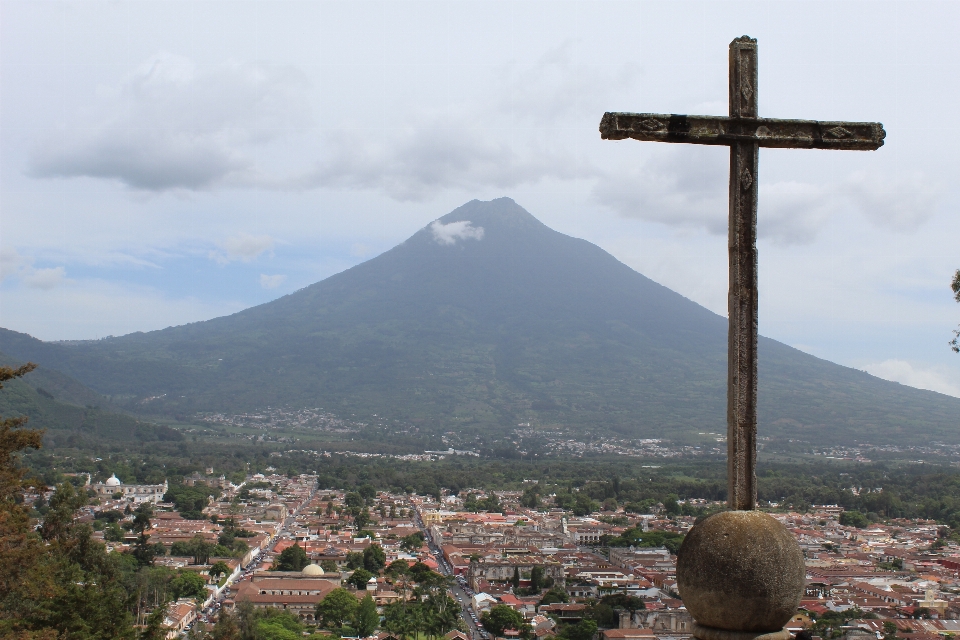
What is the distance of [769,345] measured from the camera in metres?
172

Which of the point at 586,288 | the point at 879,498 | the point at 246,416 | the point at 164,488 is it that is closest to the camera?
the point at 879,498

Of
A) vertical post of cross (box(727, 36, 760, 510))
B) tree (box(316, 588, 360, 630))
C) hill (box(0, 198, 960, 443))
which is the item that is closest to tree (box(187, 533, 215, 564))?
tree (box(316, 588, 360, 630))

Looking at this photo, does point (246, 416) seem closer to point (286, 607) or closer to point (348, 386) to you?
point (348, 386)

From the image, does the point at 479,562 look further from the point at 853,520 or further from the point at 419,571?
the point at 853,520

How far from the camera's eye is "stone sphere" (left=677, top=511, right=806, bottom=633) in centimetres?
367

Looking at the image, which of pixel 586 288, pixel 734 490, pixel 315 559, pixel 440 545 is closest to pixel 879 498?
pixel 440 545

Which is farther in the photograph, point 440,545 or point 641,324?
point 641,324

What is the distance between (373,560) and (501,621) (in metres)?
14.5

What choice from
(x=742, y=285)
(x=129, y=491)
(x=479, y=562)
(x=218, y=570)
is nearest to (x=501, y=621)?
(x=479, y=562)

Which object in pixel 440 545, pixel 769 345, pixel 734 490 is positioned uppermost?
pixel 769 345

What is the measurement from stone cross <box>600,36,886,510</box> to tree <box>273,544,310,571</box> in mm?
41633

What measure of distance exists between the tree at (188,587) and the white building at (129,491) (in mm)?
35891

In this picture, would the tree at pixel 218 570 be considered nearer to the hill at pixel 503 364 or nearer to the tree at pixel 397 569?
the tree at pixel 397 569

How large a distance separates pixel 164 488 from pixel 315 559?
126 feet
